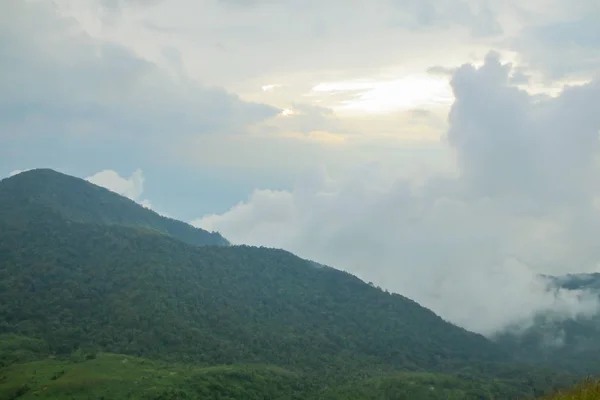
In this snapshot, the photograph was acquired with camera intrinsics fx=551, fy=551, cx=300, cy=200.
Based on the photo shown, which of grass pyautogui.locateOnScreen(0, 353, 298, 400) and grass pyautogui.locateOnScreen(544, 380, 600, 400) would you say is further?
grass pyautogui.locateOnScreen(0, 353, 298, 400)

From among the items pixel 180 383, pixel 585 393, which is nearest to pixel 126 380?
pixel 180 383

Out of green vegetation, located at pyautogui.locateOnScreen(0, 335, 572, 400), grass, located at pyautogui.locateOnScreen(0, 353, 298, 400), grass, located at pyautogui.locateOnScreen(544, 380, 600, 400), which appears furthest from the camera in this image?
green vegetation, located at pyautogui.locateOnScreen(0, 335, 572, 400)

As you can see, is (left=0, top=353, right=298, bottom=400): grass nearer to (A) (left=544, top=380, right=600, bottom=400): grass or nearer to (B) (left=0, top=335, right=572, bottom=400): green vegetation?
(B) (left=0, top=335, right=572, bottom=400): green vegetation

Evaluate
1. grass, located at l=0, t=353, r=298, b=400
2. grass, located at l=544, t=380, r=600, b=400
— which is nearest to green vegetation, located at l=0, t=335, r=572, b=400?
grass, located at l=0, t=353, r=298, b=400

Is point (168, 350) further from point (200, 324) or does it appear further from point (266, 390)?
point (266, 390)

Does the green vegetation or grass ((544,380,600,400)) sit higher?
grass ((544,380,600,400))

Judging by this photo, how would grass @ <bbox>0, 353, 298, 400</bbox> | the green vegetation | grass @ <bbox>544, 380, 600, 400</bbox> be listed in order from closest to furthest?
grass @ <bbox>544, 380, 600, 400</bbox> < grass @ <bbox>0, 353, 298, 400</bbox> < the green vegetation

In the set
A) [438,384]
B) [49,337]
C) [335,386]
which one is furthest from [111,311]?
[438,384]

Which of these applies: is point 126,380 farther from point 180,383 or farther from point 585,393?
point 585,393

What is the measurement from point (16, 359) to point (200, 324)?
67.7 metres

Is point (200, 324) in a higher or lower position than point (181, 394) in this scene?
higher

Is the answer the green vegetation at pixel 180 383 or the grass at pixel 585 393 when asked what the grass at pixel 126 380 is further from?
the grass at pixel 585 393

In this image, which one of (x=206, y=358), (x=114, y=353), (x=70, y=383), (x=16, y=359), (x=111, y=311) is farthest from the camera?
(x=111, y=311)

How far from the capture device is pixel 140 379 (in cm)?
12825
